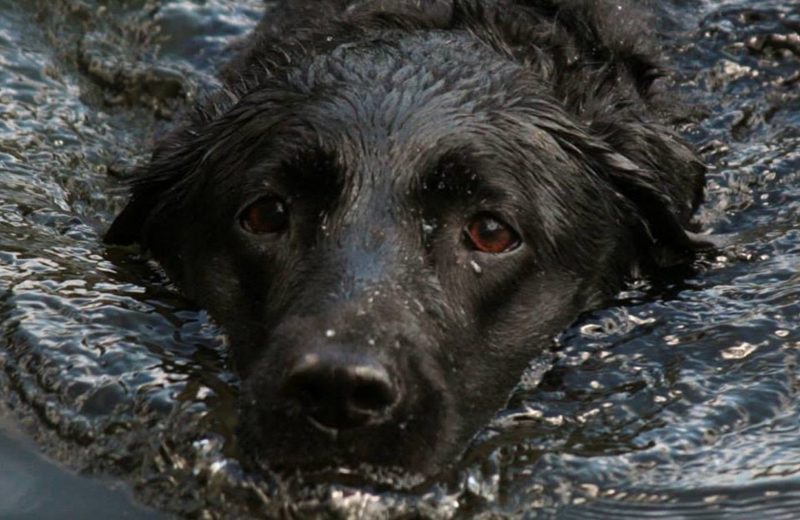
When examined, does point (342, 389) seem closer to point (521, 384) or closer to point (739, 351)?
point (521, 384)

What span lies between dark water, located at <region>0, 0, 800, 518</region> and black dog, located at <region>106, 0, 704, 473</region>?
0.37 feet

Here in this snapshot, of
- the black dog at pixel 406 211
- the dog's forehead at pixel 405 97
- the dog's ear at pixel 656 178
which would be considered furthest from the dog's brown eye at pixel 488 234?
the dog's ear at pixel 656 178

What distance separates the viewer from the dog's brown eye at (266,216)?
4.71 meters

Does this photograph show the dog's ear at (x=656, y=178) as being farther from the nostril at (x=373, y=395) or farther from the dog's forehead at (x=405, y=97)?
the nostril at (x=373, y=395)

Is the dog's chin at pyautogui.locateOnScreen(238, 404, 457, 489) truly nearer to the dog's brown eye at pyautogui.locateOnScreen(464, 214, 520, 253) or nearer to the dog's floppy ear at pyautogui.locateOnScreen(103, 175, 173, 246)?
the dog's brown eye at pyautogui.locateOnScreen(464, 214, 520, 253)

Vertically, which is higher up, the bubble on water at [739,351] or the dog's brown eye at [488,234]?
the bubble on water at [739,351]

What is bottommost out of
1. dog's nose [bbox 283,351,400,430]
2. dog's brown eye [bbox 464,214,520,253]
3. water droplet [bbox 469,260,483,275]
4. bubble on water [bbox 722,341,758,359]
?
dog's nose [bbox 283,351,400,430]

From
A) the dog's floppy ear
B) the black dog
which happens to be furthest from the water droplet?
the dog's floppy ear

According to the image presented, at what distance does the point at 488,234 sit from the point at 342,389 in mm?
1080

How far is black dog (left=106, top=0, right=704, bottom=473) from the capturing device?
3959 millimetres

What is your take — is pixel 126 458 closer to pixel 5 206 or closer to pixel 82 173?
pixel 5 206

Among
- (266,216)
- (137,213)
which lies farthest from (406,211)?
(137,213)

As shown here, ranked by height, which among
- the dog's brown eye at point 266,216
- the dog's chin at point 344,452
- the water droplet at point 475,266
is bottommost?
the dog's chin at point 344,452

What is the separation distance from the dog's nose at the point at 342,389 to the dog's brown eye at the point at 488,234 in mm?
920
